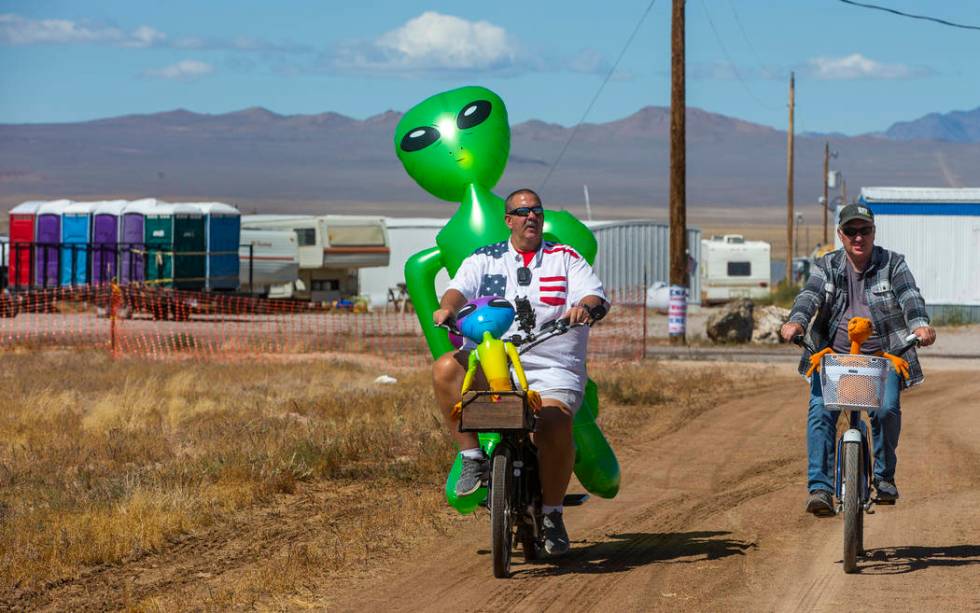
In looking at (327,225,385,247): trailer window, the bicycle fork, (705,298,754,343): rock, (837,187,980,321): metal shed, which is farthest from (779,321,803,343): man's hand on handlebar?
(327,225,385,247): trailer window

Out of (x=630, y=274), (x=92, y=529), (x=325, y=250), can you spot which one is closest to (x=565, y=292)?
(x=92, y=529)

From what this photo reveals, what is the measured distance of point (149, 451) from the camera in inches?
465

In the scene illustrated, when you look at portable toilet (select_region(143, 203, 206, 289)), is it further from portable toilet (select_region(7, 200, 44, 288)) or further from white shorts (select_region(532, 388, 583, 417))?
white shorts (select_region(532, 388, 583, 417))

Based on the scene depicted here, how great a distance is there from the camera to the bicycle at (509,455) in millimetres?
6977

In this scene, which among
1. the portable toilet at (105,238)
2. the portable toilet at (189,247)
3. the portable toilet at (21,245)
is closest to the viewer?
the portable toilet at (189,247)

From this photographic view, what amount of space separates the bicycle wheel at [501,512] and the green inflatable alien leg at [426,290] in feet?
7.64

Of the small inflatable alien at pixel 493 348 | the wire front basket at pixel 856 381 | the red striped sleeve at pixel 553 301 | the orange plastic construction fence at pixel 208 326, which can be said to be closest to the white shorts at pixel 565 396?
the small inflatable alien at pixel 493 348

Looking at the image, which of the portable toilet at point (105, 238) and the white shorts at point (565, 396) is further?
the portable toilet at point (105, 238)

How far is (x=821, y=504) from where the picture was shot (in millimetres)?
7367

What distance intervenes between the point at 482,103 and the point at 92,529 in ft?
12.6

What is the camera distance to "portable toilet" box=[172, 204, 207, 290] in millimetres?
36344

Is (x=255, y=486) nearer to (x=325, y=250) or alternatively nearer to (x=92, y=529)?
(x=92, y=529)

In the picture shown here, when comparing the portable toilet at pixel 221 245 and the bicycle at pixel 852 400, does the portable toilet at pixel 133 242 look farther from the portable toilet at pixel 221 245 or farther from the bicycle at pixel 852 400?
the bicycle at pixel 852 400

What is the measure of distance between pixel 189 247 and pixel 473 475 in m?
30.2
